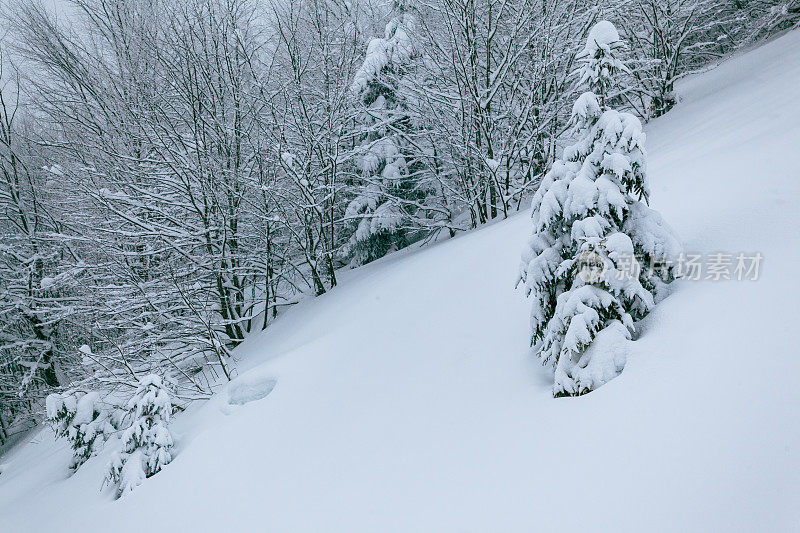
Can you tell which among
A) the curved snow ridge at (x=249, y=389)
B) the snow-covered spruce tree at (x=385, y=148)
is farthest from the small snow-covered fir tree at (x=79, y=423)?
the snow-covered spruce tree at (x=385, y=148)

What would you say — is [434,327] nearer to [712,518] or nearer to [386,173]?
[712,518]

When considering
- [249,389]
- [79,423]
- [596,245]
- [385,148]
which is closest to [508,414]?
[596,245]

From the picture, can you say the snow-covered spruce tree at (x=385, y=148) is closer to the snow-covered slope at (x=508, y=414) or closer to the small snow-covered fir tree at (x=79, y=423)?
the snow-covered slope at (x=508, y=414)

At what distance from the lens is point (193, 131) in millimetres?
8633

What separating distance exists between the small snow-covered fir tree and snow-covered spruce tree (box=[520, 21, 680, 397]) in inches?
264

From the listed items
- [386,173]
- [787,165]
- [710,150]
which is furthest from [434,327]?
[386,173]

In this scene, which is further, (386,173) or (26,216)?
(26,216)

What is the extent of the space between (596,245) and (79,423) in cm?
752

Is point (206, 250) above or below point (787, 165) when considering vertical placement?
above

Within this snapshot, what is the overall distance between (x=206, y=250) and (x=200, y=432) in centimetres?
521

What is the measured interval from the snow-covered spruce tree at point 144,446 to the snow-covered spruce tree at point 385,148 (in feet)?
18.3

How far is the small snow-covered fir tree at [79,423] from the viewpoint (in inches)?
259

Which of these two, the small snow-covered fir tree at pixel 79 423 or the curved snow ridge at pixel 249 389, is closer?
the curved snow ridge at pixel 249 389

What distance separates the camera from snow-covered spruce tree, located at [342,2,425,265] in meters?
9.68
